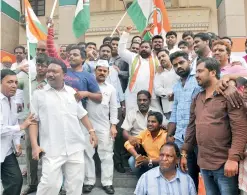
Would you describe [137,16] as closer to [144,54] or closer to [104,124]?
[144,54]

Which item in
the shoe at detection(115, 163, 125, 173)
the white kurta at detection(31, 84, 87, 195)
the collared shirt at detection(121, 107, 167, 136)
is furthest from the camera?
the shoe at detection(115, 163, 125, 173)

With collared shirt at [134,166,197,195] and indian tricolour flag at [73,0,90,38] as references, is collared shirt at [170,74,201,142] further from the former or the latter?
indian tricolour flag at [73,0,90,38]

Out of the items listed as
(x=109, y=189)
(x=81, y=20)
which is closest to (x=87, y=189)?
(x=109, y=189)

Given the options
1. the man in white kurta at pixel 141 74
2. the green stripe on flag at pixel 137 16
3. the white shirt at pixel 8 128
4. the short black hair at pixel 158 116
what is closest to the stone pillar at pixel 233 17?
the green stripe on flag at pixel 137 16

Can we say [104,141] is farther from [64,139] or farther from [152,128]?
[64,139]

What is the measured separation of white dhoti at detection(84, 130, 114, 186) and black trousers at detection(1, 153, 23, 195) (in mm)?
993

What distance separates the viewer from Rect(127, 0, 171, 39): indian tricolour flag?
22.8 feet

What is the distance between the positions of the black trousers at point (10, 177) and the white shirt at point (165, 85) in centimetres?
226

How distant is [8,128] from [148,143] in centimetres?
184

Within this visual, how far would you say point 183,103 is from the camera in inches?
150

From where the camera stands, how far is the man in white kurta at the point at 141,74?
5.00 m

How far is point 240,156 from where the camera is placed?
8.86 ft

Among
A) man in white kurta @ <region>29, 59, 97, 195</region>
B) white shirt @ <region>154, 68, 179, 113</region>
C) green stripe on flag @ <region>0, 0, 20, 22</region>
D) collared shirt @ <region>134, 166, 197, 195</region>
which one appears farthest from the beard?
green stripe on flag @ <region>0, 0, 20, 22</region>

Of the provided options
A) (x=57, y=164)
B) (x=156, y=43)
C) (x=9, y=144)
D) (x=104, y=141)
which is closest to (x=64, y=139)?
(x=57, y=164)
